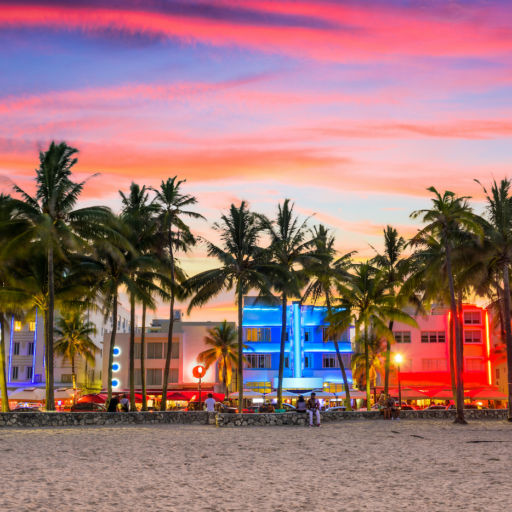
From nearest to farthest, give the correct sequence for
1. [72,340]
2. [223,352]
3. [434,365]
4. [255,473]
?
[255,473] < [223,352] < [434,365] < [72,340]

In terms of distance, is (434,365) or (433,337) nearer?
(434,365)

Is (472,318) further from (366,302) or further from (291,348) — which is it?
(366,302)

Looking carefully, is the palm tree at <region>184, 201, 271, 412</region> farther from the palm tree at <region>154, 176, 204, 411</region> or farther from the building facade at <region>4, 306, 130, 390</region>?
the building facade at <region>4, 306, 130, 390</region>

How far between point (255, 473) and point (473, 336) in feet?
Result: 237

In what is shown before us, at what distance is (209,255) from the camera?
48.3 m

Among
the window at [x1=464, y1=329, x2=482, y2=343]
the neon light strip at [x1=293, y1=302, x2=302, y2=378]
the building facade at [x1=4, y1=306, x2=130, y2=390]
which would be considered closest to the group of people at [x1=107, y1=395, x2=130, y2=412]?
the neon light strip at [x1=293, y1=302, x2=302, y2=378]

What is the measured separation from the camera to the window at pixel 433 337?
278 ft

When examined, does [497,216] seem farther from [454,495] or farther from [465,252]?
[454,495]

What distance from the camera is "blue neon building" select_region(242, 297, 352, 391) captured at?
78938mm

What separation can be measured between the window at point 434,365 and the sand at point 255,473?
187 ft

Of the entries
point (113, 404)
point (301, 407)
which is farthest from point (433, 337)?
point (113, 404)

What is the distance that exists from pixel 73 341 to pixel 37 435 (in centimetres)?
5812

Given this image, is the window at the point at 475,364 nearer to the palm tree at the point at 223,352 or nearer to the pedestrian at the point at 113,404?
the palm tree at the point at 223,352

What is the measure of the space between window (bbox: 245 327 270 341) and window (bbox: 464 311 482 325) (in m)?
23.8
